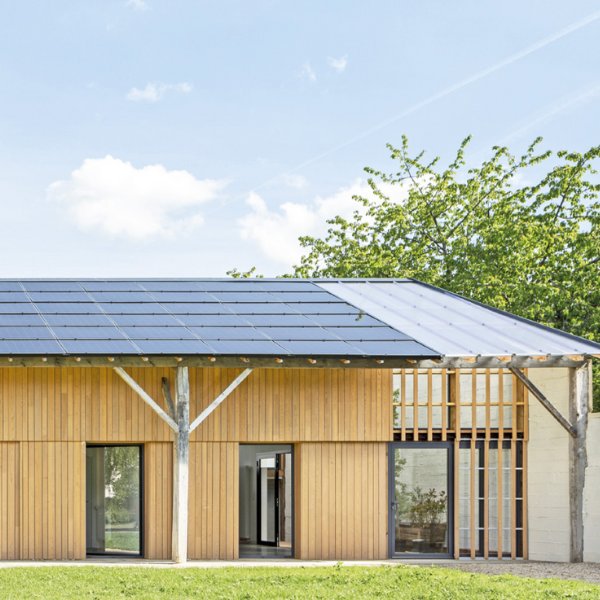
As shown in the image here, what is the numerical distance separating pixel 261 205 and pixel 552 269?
1430 cm

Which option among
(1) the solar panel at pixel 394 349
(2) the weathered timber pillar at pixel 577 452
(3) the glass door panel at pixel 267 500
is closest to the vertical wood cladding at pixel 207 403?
(1) the solar panel at pixel 394 349

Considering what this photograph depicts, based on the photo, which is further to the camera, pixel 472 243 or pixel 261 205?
pixel 261 205

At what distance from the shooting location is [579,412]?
56.0 feet

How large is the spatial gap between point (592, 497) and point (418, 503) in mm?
2678

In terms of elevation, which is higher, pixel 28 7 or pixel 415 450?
pixel 28 7

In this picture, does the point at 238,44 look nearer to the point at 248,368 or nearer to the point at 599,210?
the point at 599,210

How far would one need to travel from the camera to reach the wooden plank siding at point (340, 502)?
17312mm

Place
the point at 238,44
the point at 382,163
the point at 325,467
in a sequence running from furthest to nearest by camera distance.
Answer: the point at 382,163, the point at 238,44, the point at 325,467

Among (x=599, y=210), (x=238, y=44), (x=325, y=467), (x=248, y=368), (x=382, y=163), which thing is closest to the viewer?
(x=248, y=368)

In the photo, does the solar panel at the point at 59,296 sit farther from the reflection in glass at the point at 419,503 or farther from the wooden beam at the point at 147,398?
the reflection in glass at the point at 419,503

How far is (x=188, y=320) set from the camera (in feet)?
58.0

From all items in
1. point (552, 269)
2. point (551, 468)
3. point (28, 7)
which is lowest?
point (551, 468)

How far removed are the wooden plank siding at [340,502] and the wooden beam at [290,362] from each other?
1.79m

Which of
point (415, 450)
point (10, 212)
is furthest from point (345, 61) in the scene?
point (415, 450)
